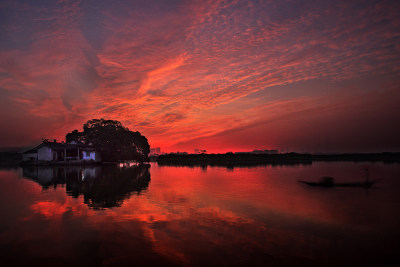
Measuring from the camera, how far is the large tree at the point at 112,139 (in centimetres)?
7588

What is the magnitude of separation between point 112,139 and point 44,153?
17813 mm

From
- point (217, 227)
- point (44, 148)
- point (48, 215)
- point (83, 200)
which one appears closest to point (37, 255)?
point (48, 215)

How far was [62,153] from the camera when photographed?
70.8 m

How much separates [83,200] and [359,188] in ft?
94.3

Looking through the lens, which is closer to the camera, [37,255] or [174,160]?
[37,255]

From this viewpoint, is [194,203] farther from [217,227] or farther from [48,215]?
[48,215]

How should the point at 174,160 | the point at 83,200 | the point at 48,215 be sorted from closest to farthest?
the point at 48,215 → the point at 83,200 → the point at 174,160

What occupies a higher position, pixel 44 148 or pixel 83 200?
pixel 44 148

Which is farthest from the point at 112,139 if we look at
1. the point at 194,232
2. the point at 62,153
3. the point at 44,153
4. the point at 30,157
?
the point at 194,232

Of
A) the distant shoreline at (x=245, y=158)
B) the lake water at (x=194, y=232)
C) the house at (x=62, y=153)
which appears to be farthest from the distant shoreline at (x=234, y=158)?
the lake water at (x=194, y=232)

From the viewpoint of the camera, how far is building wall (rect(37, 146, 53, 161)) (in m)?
67.0

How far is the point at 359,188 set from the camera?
28938 millimetres

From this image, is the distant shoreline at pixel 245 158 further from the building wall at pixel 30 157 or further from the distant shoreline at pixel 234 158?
the building wall at pixel 30 157

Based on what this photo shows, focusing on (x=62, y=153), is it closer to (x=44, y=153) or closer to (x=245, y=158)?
(x=44, y=153)
